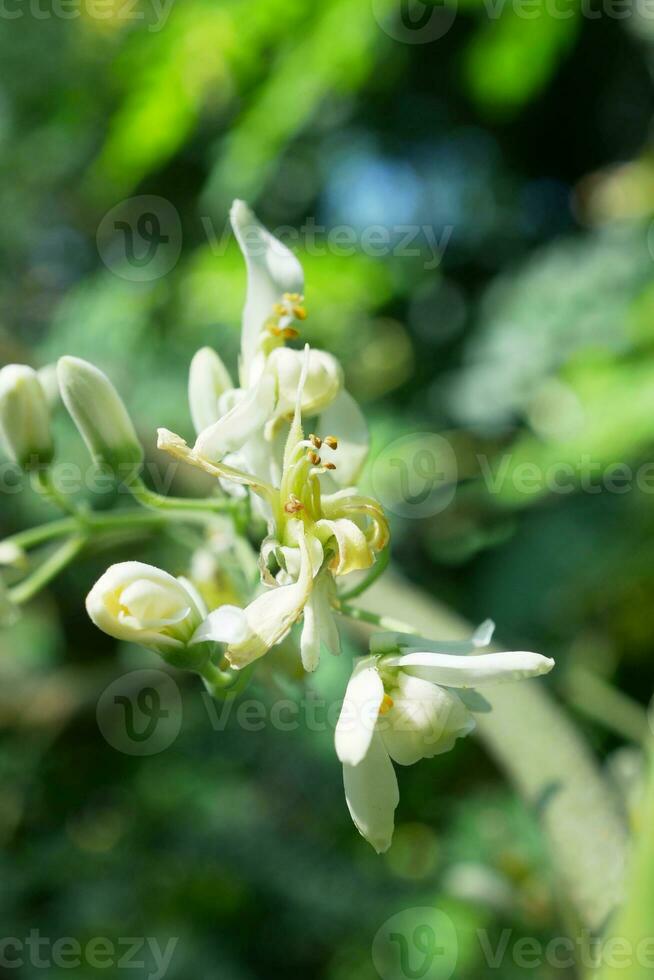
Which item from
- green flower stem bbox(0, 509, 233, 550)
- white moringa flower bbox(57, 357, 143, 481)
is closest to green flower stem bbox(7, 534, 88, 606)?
green flower stem bbox(0, 509, 233, 550)

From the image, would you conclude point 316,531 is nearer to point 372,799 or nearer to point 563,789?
point 372,799

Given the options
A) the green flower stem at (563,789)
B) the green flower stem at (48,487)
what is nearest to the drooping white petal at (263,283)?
the green flower stem at (48,487)

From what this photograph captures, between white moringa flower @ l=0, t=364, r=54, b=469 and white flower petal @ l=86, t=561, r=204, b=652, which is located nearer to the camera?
white flower petal @ l=86, t=561, r=204, b=652

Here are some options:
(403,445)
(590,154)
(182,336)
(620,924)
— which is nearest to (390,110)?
(590,154)

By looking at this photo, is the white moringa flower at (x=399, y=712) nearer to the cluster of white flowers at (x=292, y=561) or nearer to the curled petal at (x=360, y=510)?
the cluster of white flowers at (x=292, y=561)

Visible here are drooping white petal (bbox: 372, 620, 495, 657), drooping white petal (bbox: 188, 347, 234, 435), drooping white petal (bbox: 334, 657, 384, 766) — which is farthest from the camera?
drooping white petal (bbox: 188, 347, 234, 435)

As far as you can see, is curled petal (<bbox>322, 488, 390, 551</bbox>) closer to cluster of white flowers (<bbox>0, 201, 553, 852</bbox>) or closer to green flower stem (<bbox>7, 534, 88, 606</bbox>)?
cluster of white flowers (<bbox>0, 201, 553, 852</bbox>)

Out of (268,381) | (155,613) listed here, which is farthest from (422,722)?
(268,381)

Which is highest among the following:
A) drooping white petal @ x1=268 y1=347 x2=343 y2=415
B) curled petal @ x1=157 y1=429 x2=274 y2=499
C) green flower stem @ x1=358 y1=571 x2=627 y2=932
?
drooping white petal @ x1=268 y1=347 x2=343 y2=415

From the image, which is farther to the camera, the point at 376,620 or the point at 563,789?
the point at 563,789
